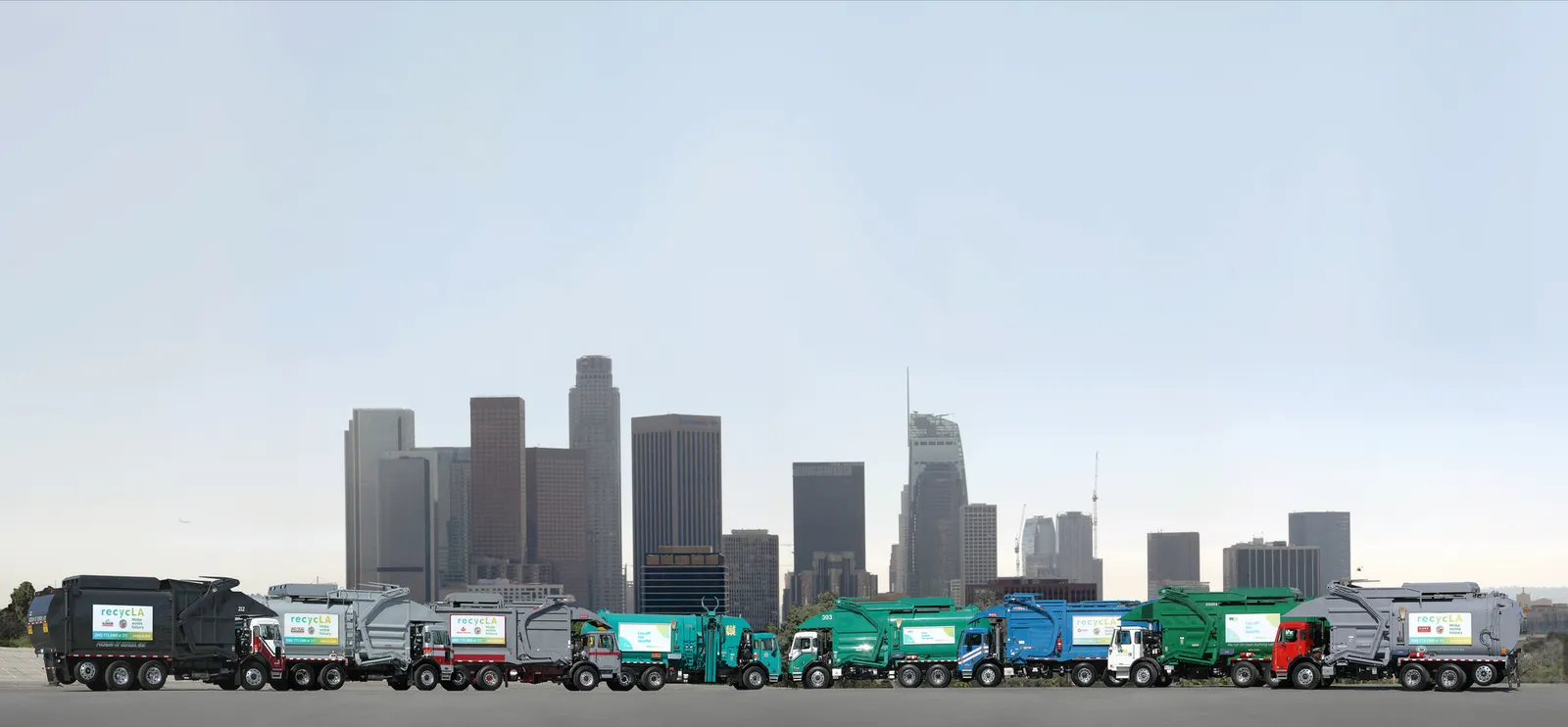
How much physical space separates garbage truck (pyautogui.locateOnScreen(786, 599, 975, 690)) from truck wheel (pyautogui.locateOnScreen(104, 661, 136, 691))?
72.8 ft

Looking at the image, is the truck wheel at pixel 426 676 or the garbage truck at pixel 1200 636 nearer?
the truck wheel at pixel 426 676

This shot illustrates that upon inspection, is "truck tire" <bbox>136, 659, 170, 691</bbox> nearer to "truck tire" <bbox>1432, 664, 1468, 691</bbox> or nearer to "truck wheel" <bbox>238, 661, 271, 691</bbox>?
"truck wheel" <bbox>238, 661, 271, 691</bbox>

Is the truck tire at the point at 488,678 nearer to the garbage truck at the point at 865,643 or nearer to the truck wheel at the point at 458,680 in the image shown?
the truck wheel at the point at 458,680

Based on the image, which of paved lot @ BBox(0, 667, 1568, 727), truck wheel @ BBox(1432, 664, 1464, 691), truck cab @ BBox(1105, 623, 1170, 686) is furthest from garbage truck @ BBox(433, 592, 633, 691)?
truck wheel @ BBox(1432, 664, 1464, 691)

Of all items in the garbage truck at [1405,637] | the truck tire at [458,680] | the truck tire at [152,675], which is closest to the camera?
the garbage truck at [1405,637]

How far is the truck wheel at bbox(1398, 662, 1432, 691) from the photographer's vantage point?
4991cm

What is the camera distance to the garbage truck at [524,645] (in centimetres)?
5456

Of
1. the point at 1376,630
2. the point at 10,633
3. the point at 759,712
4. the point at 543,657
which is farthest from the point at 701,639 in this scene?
the point at 10,633

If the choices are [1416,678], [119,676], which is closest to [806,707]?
[1416,678]

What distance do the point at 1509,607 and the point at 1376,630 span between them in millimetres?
4079

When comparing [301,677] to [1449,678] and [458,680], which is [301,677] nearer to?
[458,680]

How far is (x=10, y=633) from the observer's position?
8988 cm

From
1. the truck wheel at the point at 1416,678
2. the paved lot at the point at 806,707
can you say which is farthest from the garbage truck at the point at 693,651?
the truck wheel at the point at 1416,678

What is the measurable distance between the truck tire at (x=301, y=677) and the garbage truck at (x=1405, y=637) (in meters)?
32.1
